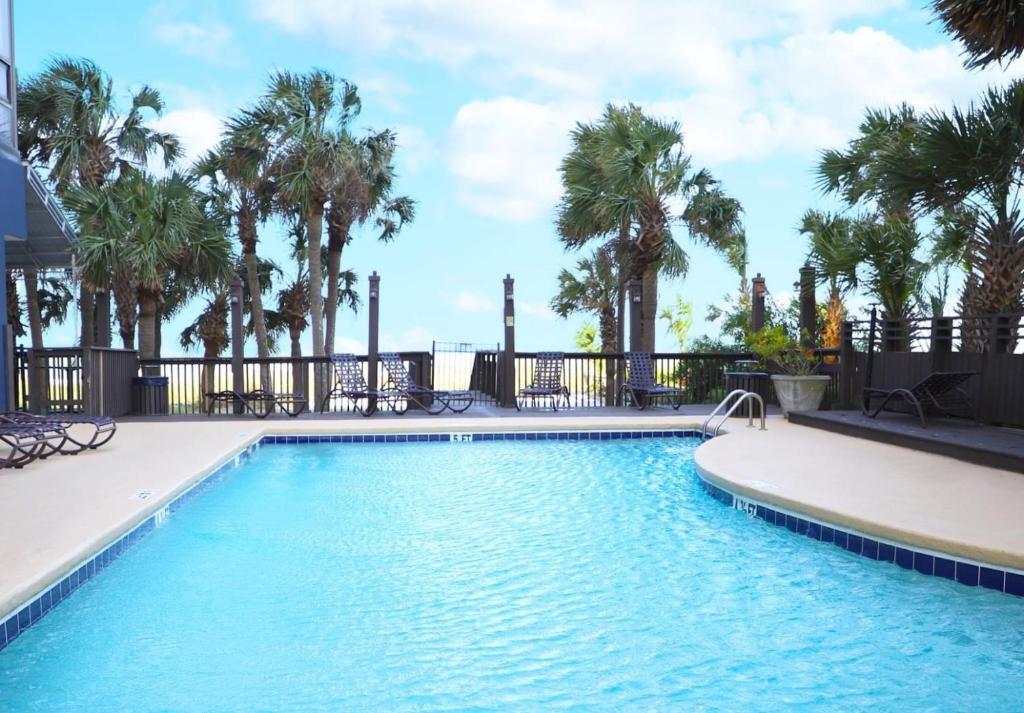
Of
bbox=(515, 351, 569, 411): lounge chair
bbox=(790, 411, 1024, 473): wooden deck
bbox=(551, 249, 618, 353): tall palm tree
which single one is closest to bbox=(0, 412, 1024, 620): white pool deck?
bbox=(790, 411, 1024, 473): wooden deck

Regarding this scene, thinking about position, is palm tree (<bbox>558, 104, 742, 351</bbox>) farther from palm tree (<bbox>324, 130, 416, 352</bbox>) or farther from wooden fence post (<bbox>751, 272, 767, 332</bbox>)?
palm tree (<bbox>324, 130, 416, 352</bbox>)

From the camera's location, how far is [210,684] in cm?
300

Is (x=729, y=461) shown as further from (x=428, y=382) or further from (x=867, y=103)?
(x=867, y=103)

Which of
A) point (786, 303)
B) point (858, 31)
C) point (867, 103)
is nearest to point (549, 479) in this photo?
point (867, 103)

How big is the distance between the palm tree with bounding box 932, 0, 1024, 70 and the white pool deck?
4.01 meters

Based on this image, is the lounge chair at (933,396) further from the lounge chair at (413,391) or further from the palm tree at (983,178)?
the lounge chair at (413,391)

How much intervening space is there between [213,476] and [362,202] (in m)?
14.2

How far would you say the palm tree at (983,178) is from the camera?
28.2 feet

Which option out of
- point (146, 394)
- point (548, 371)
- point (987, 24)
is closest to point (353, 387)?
point (548, 371)

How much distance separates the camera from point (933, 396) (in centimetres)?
834

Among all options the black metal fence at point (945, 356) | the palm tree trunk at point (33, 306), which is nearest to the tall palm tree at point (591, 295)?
the black metal fence at point (945, 356)

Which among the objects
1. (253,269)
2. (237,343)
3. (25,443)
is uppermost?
(253,269)

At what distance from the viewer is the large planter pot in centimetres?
1023

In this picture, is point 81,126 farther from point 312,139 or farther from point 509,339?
point 509,339
